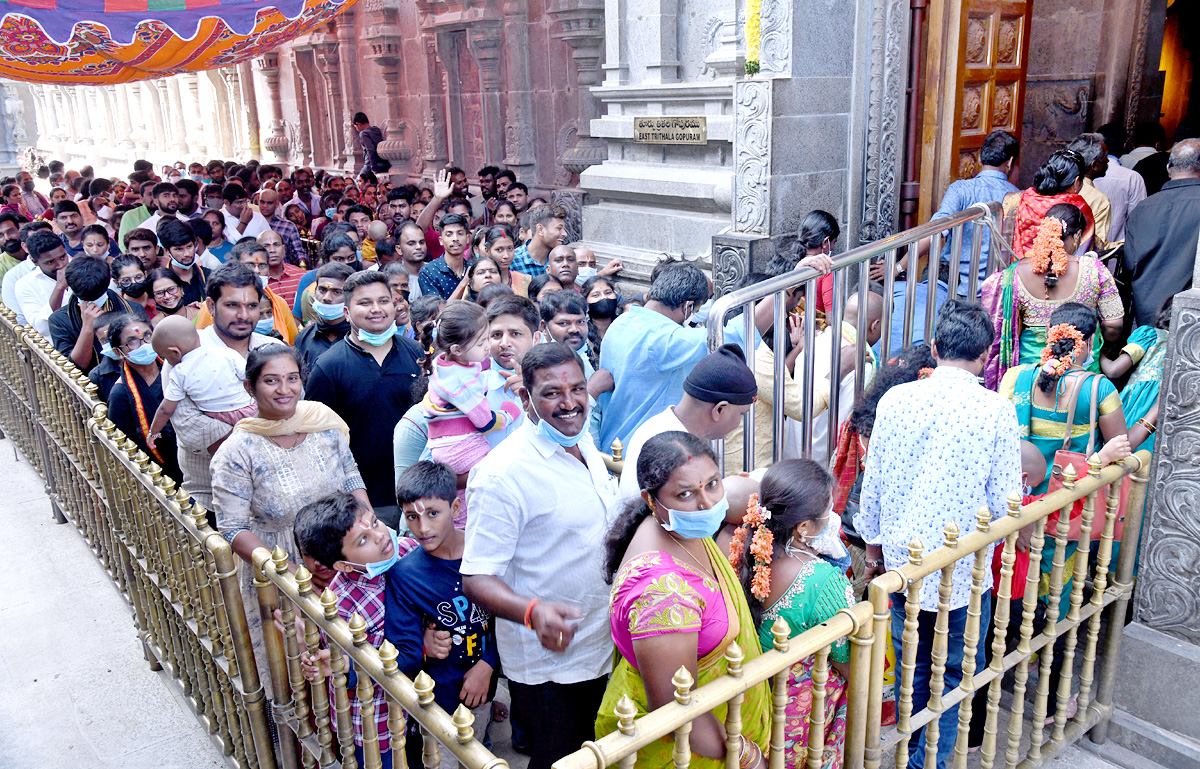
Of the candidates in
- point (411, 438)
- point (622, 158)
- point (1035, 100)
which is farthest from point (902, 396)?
point (1035, 100)

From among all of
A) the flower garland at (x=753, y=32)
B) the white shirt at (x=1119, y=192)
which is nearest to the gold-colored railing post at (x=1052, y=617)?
the white shirt at (x=1119, y=192)

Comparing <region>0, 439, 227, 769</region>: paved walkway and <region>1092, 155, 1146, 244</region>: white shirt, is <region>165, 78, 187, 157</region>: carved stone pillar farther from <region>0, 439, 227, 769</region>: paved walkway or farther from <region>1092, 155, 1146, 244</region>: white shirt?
<region>1092, 155, 1146, 244</region>: white shirt

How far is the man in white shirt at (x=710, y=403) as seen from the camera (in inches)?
110

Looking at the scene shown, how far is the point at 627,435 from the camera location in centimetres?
399

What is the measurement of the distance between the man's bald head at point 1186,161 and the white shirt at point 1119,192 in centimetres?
136

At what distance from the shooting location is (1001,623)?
2.74m

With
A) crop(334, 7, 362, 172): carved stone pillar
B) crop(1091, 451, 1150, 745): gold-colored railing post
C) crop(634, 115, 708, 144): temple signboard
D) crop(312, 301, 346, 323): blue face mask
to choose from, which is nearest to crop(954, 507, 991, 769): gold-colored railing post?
crop(1091, 451, 1150, 745): gold-colored railing post

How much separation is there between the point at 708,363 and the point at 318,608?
1339 millimetres

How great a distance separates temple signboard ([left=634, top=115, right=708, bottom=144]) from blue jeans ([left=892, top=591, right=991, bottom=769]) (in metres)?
4.47

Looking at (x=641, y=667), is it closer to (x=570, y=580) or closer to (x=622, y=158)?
(x=570, y=580)

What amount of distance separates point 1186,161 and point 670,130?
3540mm

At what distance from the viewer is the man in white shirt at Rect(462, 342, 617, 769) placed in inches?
98.9

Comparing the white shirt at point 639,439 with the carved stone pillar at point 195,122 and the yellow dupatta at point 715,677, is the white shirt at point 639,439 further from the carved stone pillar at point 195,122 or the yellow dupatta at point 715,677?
the carved stone pillar at point 195,122

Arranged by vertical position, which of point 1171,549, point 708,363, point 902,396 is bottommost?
point 1171,549
